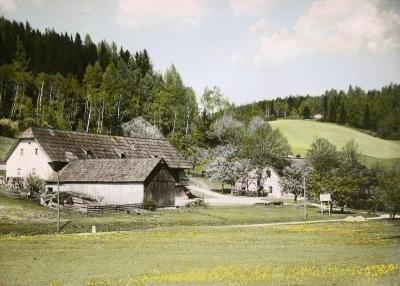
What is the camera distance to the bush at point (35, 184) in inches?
2286

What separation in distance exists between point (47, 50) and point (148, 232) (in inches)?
3532

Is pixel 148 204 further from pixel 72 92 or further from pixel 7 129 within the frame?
pixel 72 92

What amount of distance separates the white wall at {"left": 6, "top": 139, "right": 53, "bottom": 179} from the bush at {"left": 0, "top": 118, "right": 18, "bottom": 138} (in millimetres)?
26255

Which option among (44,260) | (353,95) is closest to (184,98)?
(353,95)

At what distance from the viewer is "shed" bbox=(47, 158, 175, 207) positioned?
55688mm

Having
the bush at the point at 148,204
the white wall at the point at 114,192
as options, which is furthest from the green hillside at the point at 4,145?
the bush at the point at 148,204

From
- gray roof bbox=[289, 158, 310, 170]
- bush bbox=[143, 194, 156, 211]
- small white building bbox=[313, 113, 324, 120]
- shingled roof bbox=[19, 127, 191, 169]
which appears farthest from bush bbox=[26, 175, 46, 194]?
small white building bbox=[313, 113, 324, 120]

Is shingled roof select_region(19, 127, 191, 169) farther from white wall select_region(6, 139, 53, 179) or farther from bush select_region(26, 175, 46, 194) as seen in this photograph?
bush select_region(26, 175, 46, 194)

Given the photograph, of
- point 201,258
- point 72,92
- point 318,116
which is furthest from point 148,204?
point 318,116

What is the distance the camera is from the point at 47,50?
11544 centimetres

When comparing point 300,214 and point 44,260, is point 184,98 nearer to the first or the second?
point 300,214

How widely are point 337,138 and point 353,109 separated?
32.3ft

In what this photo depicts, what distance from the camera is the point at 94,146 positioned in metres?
67.5

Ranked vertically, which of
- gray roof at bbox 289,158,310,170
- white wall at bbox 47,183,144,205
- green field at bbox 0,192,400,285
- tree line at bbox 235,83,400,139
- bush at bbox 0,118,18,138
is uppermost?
tree line at bbox 235,83,400,139
